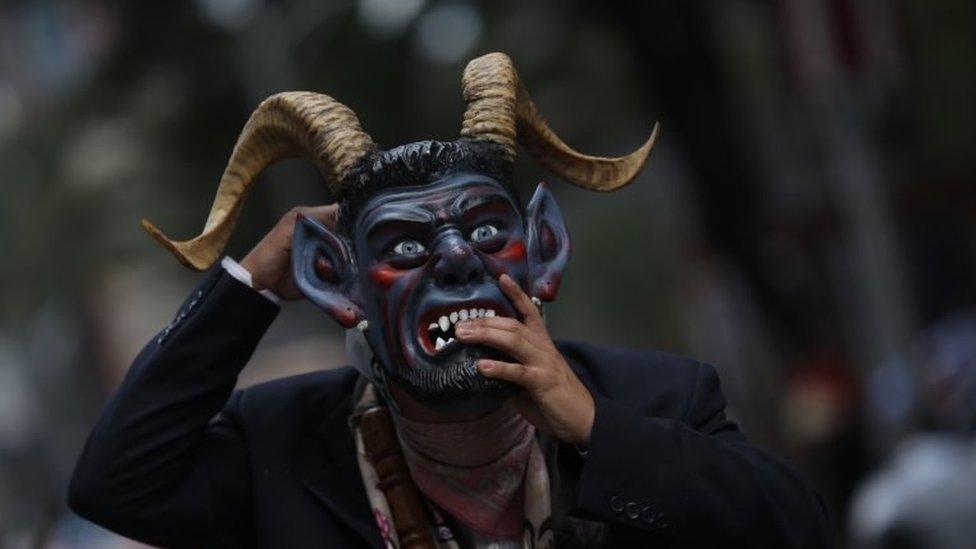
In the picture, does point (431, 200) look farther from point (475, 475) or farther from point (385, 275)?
point (475, 475)

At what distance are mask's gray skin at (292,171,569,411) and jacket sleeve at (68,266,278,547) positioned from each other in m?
0.22

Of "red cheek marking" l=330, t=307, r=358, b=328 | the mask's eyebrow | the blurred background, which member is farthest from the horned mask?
the blurred background

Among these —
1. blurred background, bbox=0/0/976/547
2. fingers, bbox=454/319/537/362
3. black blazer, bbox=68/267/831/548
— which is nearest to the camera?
fingers, bbox=454/319/537/362

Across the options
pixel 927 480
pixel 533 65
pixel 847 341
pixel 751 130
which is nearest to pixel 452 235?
pixel 927 480

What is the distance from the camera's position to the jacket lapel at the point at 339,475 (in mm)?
4289

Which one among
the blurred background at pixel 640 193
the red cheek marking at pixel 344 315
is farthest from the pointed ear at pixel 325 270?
the blurred background at pixel 640 193

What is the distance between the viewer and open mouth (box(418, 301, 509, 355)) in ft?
13.4

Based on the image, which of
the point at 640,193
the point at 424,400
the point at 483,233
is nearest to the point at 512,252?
the point at 483,233

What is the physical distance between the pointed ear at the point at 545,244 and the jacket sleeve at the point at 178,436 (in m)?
0.52

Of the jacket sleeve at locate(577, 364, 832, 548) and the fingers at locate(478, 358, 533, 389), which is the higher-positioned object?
the fingers at locate(478, 358, 533, 389)

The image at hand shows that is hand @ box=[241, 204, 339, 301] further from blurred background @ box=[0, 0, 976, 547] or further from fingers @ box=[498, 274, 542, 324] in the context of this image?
blurred background @ box=[0, 0, 976, 547]

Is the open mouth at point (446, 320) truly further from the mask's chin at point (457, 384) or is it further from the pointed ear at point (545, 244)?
the pointed ear at point (545, 244)

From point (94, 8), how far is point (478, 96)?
67.1 ft

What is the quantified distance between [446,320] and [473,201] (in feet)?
0.74
